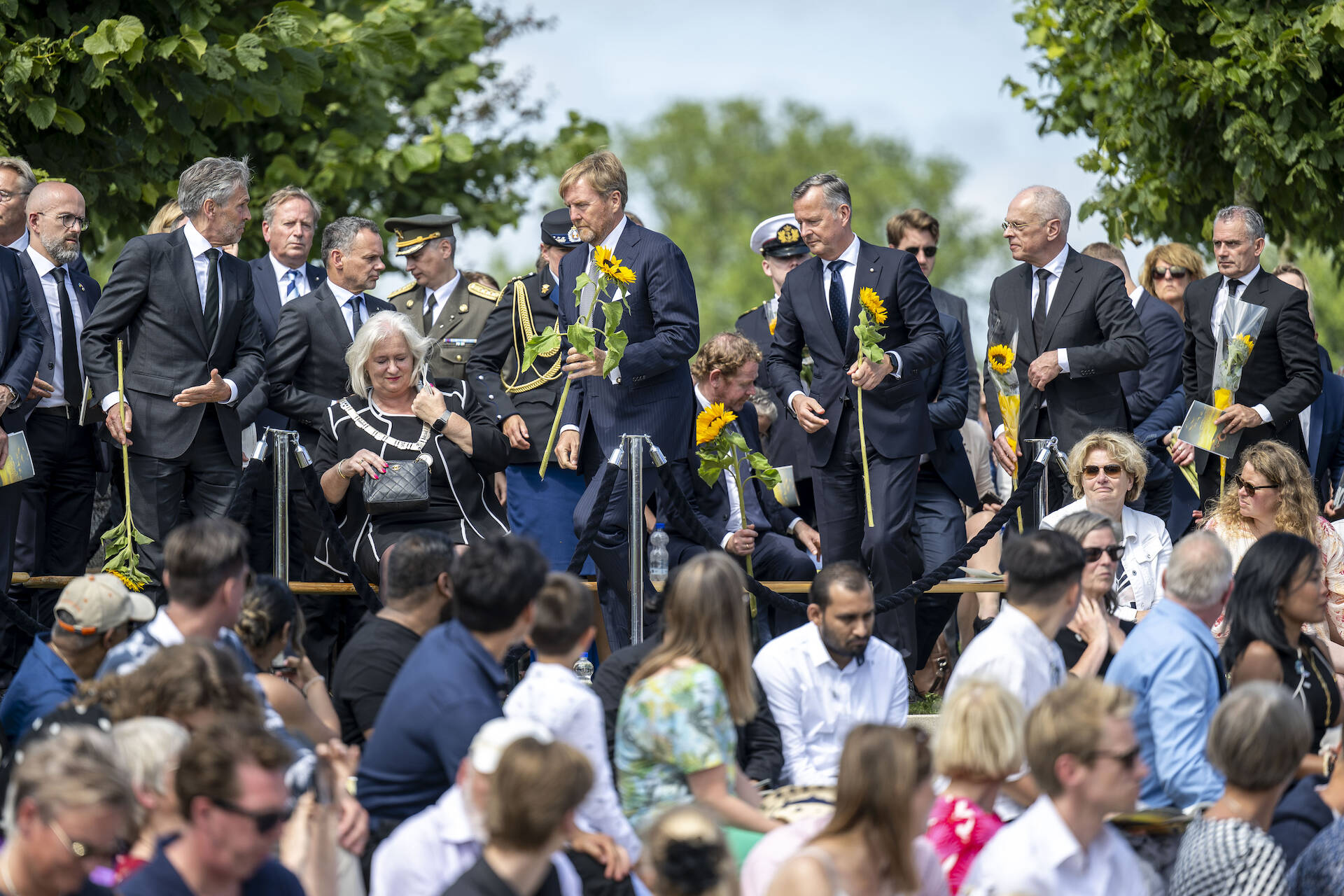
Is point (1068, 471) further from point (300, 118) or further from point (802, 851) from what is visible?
point (300, 118)

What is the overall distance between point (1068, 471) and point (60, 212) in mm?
5090

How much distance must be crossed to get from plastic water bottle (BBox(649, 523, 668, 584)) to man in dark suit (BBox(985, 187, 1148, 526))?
201 centimetres

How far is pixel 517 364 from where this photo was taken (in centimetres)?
877

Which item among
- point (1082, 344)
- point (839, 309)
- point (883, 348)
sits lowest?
point (883, 348)

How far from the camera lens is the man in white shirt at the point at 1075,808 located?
13.9ft

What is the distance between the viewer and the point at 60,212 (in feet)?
27.1

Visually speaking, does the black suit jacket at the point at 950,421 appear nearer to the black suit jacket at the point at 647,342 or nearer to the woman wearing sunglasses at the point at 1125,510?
the woman wearing sunglasses at the point at 1125,510

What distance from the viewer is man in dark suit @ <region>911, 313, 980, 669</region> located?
8.89 meters

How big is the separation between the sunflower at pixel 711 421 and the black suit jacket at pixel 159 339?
7.38 ft

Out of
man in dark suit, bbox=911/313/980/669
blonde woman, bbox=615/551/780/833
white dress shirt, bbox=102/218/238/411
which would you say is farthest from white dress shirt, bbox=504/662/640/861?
man in dark suit, bbox=911/313/980/669

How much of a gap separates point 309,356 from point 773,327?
2485 millimetres

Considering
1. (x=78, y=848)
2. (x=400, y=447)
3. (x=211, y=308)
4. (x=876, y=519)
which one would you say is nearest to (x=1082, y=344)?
(x=876, y=519)

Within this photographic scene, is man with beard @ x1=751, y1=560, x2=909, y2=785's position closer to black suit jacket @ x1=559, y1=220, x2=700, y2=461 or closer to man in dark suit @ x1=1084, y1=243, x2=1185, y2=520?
black suit jacket @ x1=559, y1=220, x2=700, y2=461

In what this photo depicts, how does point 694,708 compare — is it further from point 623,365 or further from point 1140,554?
point 1140,554
